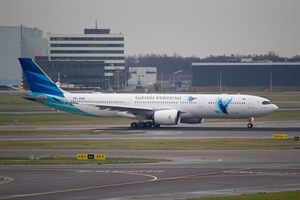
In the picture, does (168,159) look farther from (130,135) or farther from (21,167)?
(130,135)

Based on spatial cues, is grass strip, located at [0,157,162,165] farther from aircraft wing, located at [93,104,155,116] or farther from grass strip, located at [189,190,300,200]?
aircraft wing, located at [93,104,155,116]

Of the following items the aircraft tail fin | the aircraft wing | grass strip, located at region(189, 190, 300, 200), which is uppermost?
the aircraft tail fin

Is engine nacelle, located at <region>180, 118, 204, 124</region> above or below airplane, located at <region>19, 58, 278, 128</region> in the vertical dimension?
below

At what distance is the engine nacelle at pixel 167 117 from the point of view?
78.8 m

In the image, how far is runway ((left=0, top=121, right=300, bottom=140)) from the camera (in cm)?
7006

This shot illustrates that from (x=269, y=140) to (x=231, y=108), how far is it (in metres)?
14.9

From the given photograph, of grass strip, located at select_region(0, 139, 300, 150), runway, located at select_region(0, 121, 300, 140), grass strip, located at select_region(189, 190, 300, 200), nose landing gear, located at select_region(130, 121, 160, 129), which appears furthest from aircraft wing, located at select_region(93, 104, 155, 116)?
grass strip, located at select_region(189, 190, 300, 200)

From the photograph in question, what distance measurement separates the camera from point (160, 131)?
77.2m

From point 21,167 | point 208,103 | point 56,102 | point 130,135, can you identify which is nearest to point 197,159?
point 21,167

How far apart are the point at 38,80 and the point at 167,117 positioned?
1751 cm

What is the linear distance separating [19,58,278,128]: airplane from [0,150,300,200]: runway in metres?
28.1

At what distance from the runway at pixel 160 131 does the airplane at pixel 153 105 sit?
1.60 meters

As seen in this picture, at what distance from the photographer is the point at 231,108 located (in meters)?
79.2

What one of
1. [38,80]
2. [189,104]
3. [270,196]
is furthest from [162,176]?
[38,80]
